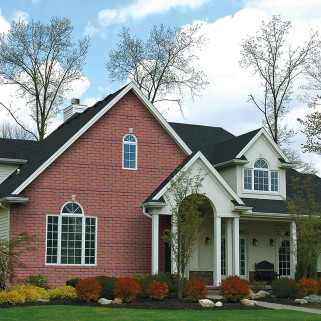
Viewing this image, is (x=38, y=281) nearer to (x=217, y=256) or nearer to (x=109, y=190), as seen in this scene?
(x=109, y=190)

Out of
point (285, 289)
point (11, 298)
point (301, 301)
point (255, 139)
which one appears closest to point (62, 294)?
point (11, 298)

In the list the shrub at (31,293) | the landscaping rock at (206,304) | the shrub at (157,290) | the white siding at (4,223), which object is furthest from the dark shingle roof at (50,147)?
the landscaping rock at (206,304)

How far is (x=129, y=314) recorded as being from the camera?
48.0ft

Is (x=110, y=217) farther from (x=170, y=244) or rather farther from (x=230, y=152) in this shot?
(x=230, y=152)

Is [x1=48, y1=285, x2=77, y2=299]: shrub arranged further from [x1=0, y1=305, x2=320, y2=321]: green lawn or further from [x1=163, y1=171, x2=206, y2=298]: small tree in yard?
[x1=163, y1=171, x2=206, y2=298]: small tree in yard

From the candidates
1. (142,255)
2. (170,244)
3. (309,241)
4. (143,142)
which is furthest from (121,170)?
(309,241)

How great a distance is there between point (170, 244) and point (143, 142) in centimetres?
582

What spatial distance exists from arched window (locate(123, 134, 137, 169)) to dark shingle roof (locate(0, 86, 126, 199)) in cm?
158

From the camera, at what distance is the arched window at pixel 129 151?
2316 cm

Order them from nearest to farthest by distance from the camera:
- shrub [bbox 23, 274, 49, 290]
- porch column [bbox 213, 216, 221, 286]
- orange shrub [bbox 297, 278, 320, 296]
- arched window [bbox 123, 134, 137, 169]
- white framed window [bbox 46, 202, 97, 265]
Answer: orange shrub [bbox 297, 278, 320, 296], shrub [bbox 23, 274, 49, 290], white framed window [bbox 46, 202, 97, 265], porch column [bbox 213, 216, 221, 286], arched window [bbox 123, 134, 137, 169]

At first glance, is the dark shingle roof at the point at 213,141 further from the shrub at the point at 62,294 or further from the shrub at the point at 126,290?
the shrub at the point at 62,294

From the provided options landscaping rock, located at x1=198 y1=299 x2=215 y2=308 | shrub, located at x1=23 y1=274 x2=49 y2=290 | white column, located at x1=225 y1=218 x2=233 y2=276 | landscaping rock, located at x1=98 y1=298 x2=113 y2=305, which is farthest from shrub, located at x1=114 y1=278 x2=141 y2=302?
white column, located at x1=225 y1=218 x2=233 y2=276

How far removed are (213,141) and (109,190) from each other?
944 centimetres

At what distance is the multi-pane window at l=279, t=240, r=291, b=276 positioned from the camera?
27172 mm
